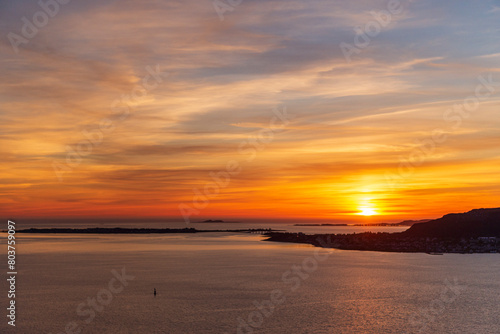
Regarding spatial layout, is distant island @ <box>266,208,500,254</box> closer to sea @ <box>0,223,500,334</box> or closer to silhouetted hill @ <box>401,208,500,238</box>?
silhouetted hill @ <box>401,208,500,238</box>

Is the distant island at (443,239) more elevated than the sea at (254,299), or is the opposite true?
the distant island at (443,239)

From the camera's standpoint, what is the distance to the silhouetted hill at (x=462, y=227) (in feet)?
288

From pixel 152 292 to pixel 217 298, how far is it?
5.56 m

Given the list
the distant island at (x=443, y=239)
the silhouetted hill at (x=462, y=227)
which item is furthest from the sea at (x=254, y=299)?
the silhouetted hill at (x=462, y=227)

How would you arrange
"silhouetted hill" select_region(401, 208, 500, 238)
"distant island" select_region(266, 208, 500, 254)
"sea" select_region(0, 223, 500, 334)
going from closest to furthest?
"sea" select_region(0, 223, 500, 334) < "distant island" select_region(266, 208, 500, 254) < "silhouetted hill" select_region(401, 208, 500, 238)

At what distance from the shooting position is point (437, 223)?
9888cm

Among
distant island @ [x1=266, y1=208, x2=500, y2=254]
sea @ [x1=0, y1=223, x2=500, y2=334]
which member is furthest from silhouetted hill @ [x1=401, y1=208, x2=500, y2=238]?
sea @ [x1=0, y1=223, x2=500, y2=334]

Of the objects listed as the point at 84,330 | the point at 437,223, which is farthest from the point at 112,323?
the point at 437,223

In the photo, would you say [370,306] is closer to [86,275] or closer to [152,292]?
[152,292]

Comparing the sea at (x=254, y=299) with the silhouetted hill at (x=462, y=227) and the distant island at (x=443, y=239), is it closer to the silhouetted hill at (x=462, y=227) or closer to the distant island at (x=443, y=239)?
the distant island at (x=443, y=239)

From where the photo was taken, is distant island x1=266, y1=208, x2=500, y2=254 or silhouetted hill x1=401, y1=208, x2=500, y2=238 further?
silhouetted hill x1=401, y1=208, x2=500, y2=238

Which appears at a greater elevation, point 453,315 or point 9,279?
point 9,279

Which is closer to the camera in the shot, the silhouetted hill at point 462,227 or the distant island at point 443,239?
the distant island at point 443,239

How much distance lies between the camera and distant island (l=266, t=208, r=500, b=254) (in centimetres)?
7464
